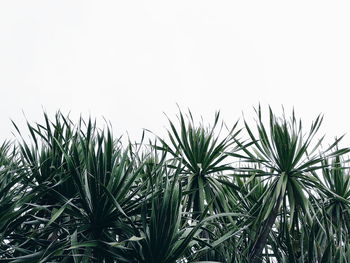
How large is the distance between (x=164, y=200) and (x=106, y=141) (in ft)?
2.90

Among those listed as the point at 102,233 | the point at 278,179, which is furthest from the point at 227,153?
the point at 102,233

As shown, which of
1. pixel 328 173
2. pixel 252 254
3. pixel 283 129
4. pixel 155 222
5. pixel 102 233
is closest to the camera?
Answer: pixel 155 222

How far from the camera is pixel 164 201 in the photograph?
186 inches

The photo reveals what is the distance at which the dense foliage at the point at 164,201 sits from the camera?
4676mm

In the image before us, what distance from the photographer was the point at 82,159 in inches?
218

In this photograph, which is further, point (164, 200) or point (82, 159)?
point (82, 159)

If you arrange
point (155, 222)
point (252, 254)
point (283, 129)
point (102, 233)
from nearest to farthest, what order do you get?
point (155, 222)
point (102, 233)
point (252, 254)
point (283, 129)

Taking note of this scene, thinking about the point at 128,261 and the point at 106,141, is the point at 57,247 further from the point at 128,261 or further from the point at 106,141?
the point at 106,141

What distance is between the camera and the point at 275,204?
6.07 m

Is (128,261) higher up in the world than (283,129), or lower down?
lower down

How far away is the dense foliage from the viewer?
15.3 ft

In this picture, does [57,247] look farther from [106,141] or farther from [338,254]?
[338,254]

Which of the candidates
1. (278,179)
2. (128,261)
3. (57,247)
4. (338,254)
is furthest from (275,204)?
(57,247)

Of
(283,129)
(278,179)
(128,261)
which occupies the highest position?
(283,129)
